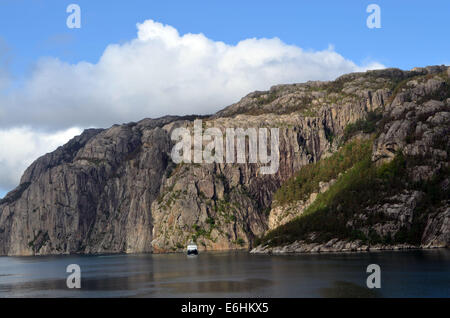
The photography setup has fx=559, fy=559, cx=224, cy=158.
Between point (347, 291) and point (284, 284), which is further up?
point (347, 291)

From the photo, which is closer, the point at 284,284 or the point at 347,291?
the point at 347,291

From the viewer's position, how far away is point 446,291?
94125 mm

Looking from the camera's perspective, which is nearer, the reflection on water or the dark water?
the reflection on water

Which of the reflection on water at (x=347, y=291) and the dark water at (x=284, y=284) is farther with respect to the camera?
the dark water at (x=284, y=284)
